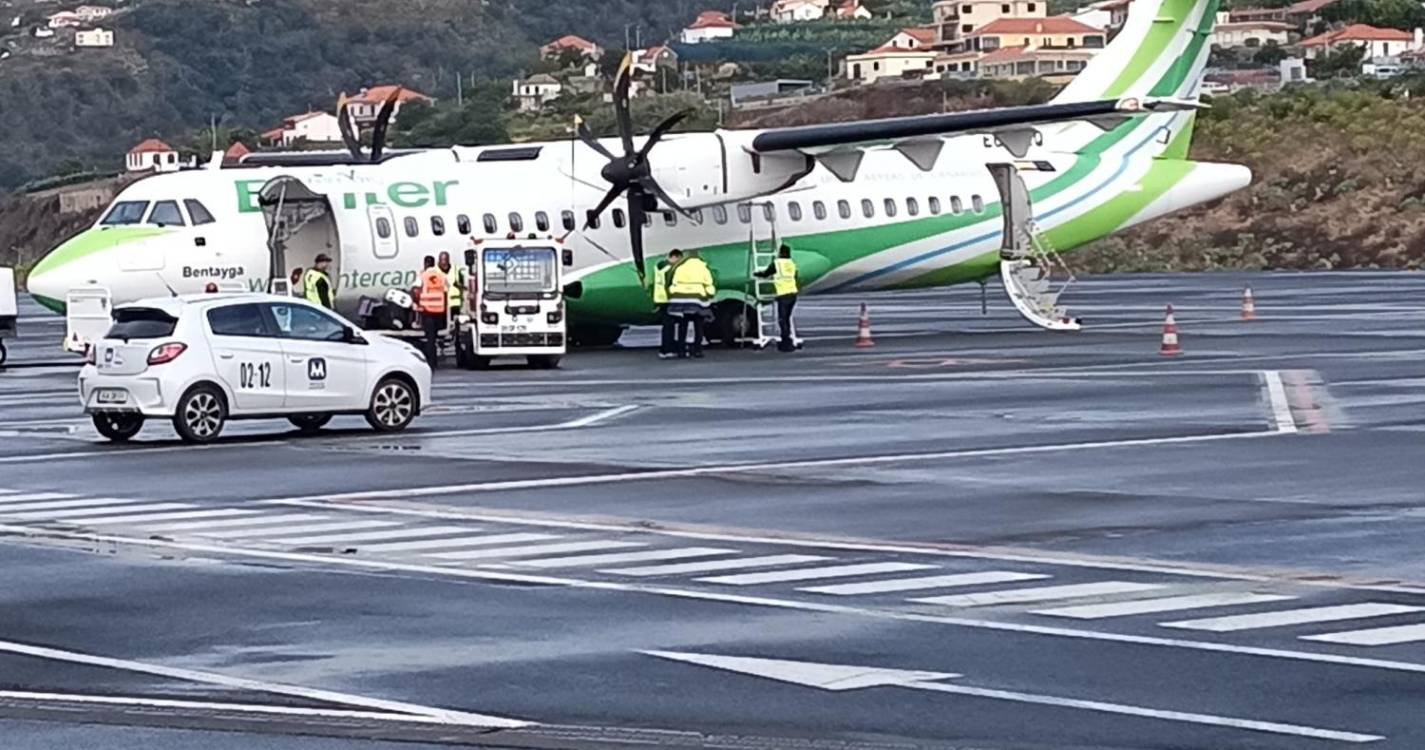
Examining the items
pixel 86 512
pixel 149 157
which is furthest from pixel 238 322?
pixel 149 157

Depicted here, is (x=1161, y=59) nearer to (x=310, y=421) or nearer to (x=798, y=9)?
(x=310, y=421)

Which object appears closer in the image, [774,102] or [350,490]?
[350,490]

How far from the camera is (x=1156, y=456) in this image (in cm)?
2050

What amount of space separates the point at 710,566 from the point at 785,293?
22.7m

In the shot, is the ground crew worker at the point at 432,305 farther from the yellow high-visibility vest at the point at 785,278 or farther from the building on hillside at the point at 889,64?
the building on hillside at the point at 889,64

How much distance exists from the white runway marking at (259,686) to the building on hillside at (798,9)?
17278 centimetres

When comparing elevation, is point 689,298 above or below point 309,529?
above

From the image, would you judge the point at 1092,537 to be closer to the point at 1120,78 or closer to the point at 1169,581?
the point at 1169,581

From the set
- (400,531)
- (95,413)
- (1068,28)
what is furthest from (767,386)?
(1068,28)

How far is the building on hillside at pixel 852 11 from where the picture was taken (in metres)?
178

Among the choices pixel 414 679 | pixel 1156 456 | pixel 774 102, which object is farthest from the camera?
pixel 774 102

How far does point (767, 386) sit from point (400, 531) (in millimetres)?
13637

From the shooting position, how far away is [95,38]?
139375 mm

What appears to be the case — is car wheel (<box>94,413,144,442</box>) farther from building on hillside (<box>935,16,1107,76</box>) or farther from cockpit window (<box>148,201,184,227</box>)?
building on hillside (<box>935,16,1107,76</box>)
